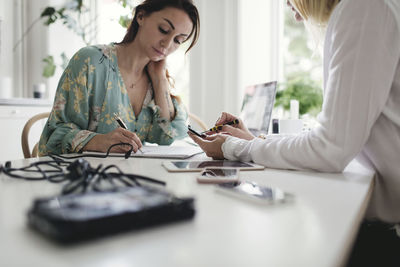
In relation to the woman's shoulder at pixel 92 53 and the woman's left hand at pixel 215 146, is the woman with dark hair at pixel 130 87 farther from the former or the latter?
the woman's left hand at pixel 215 146

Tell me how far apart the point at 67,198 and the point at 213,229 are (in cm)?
15

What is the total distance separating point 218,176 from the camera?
0.62m

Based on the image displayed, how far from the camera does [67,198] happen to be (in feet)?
1.18

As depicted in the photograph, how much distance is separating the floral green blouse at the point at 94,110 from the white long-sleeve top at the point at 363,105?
2.36 feet

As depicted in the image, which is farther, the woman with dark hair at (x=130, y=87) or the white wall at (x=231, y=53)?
the white wall at (x=231, y=53)

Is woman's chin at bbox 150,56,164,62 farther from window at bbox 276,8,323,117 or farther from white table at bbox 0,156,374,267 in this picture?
white table at bbox 0,156,374,267

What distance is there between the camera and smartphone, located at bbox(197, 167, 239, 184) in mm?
591

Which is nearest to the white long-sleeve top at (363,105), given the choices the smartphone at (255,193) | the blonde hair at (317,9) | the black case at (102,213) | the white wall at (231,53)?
the blonde hair at (317,9)

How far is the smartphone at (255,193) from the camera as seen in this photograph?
45 cm

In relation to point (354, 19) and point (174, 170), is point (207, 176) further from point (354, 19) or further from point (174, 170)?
point (354, 19)

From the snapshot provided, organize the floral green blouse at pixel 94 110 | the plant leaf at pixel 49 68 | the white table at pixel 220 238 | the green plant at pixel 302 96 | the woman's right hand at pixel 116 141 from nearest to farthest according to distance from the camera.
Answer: the white table at pixel 220 238 < the woman's right hand at pixel 116 141 < the floral green blouse at pixel 94 110 < the green plant at pixel 302 96 < the plant leaf at pixel 49 68

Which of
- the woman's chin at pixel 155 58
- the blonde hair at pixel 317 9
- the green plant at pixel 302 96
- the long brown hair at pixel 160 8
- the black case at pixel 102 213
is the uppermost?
the long brown hair at pixel 160 8

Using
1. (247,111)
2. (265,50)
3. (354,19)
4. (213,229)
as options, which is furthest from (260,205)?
(265,50)

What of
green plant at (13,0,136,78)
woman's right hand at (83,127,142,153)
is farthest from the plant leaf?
woman's right hand at (83,127,142,153)
